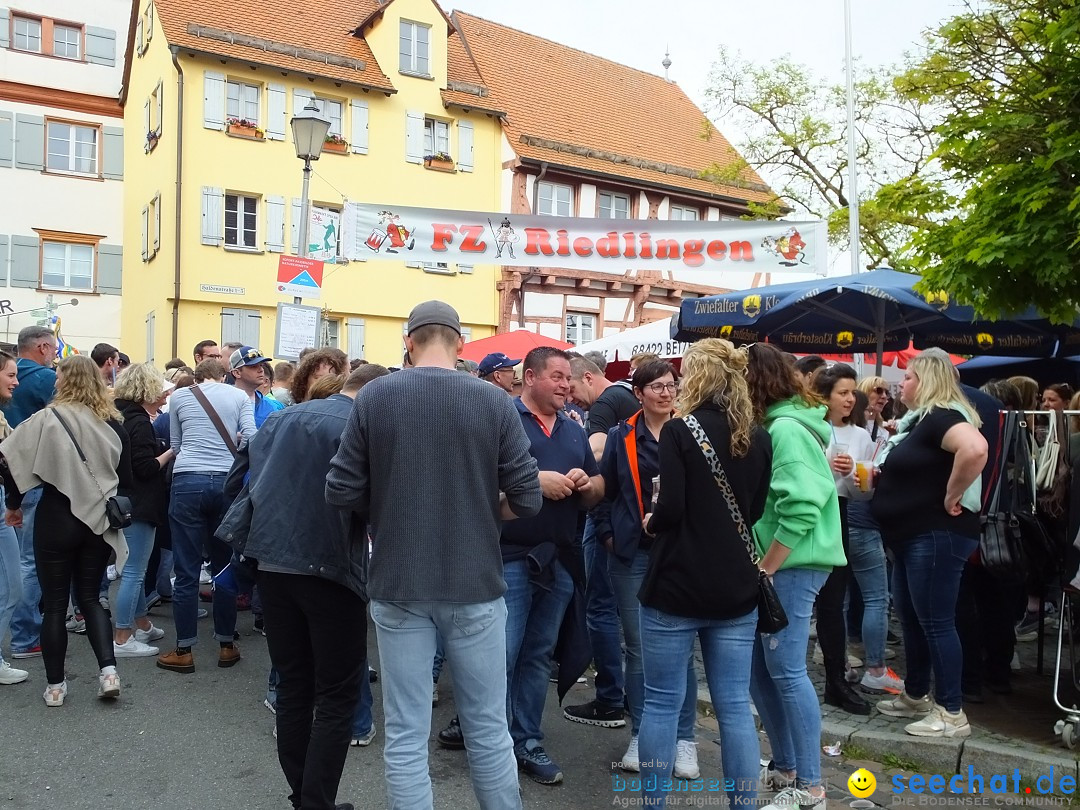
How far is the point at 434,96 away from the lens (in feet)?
80.8

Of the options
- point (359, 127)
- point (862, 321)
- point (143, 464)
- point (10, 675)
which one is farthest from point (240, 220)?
point (10, 675)

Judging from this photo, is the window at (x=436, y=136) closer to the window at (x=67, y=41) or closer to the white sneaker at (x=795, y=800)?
the window at (x=67, y=41)

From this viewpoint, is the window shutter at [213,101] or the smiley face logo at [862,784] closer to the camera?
the smiley face logo at [862,784]

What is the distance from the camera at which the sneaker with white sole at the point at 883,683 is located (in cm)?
576

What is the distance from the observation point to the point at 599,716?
532 centimetres

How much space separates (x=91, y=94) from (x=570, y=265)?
18460 millimetres

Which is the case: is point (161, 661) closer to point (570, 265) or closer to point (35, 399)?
point (35, 399)

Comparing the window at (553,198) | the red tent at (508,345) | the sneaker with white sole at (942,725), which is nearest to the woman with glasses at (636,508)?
the sneaker with white sole at (942,725)

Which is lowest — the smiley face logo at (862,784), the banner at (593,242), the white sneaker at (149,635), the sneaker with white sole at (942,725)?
the white sneaker at (149,635)

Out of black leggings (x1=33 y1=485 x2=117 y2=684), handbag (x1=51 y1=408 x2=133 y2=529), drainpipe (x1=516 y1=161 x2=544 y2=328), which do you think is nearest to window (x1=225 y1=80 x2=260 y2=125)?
drainpipe (x1=516 y1=161 x2=544 y2=328)

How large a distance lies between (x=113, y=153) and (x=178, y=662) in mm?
23459

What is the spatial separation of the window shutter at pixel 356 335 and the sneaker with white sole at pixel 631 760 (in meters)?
19.3

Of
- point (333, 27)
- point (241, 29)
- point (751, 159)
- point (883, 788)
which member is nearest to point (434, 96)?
point (333, 27)

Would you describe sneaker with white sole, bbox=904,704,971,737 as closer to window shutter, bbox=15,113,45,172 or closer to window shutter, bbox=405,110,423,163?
window shutter, bbox=405,110,423,163
